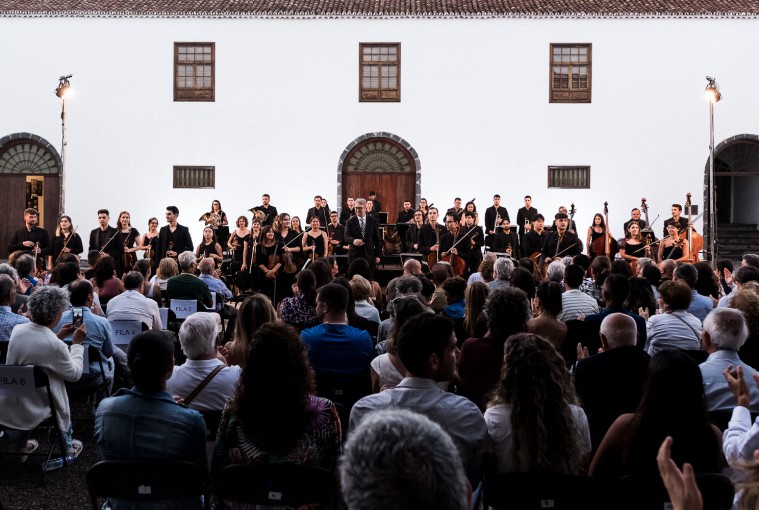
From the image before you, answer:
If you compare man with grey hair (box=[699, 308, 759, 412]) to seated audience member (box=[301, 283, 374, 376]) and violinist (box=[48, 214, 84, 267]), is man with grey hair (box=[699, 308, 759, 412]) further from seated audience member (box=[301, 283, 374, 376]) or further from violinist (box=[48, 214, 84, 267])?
violinist (box=[48, 214, 84, 267])

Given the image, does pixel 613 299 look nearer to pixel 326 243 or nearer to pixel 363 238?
pixel 326 243

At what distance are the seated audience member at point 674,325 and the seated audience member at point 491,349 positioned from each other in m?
1.63

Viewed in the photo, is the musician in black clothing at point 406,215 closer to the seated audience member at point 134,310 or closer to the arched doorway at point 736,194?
the arched doorway at point 736,194

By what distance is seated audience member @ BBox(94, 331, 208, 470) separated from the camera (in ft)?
12.4

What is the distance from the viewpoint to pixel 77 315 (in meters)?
6.57

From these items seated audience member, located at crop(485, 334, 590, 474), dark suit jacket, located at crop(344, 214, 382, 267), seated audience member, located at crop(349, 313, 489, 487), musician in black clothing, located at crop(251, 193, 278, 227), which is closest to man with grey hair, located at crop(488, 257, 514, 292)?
seated audience member, located at crop(349, 313, 489, 487)

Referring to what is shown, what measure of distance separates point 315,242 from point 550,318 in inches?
354

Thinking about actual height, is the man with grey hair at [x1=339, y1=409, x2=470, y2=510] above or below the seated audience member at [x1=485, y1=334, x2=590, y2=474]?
above

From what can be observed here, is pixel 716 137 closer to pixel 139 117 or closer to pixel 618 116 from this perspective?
pixel 618 116

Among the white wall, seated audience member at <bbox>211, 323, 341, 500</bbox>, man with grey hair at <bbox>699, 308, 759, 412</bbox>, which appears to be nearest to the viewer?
seated audience member at <bbox>211, 323, 341, 500</bbox>

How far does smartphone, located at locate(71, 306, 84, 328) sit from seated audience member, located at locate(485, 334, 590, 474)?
13.0 feet

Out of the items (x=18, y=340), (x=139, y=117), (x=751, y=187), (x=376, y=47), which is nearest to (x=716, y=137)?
(x=751, y=187)

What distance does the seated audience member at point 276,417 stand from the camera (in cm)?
352

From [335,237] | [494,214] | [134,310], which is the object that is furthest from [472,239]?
[134,310]
